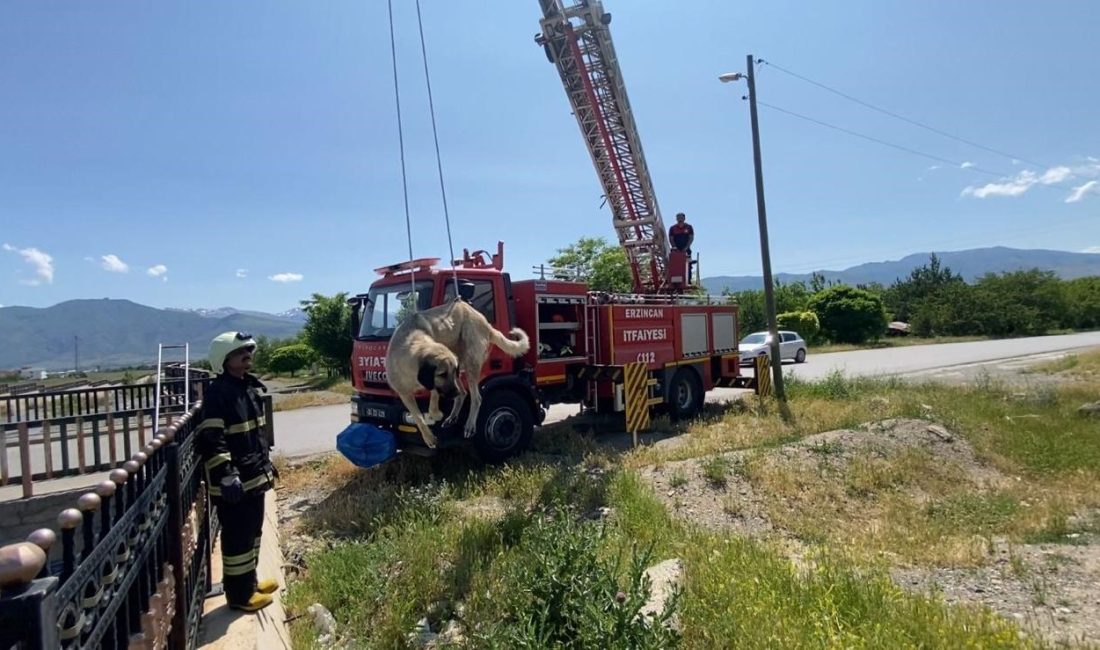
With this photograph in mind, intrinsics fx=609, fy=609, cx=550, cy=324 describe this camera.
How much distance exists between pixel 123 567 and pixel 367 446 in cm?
549

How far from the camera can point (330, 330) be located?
83.3 feet

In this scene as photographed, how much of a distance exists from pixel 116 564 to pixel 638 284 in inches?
473

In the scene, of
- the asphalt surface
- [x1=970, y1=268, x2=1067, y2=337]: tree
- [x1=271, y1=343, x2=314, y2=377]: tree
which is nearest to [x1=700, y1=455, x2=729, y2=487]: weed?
the asphalt surface

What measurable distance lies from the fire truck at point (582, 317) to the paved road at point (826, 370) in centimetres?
289

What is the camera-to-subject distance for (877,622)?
3.65 metres

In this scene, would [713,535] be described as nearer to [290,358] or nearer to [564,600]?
[564,600]

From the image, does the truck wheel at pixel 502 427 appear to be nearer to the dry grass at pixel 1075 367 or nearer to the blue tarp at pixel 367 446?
the blue tarp at pixel 367 446

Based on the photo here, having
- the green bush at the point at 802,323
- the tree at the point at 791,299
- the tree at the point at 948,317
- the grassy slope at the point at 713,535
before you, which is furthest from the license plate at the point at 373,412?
the tree at the point at 948,317

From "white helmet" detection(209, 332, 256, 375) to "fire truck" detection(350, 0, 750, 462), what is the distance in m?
1.49

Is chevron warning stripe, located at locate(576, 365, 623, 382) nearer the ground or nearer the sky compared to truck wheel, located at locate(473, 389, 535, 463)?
nearer the sky

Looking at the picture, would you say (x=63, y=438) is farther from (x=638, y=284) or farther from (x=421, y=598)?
(x=638, y=284)

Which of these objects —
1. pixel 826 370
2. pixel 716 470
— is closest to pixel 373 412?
pixel 716 470

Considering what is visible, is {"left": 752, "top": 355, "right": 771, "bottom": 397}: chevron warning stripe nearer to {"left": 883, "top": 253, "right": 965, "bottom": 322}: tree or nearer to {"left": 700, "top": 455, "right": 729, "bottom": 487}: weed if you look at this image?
{"left": 700, "top": 455, "right": 729, "bottom": 487}: weed

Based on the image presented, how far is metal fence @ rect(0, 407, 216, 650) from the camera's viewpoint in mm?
1264
